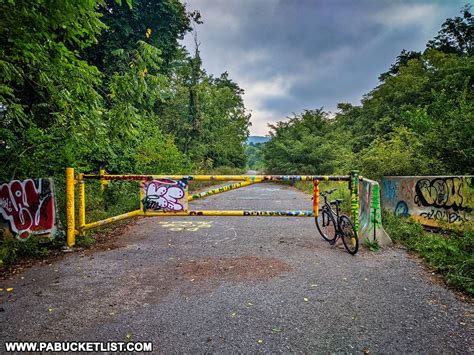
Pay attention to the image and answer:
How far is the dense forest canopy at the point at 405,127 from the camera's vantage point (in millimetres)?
8367

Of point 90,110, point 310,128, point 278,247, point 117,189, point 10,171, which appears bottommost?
point 278,247

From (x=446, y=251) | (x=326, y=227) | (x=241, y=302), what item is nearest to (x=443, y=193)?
(x=446, y=251)

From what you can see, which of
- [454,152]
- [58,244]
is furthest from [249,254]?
[454,152]

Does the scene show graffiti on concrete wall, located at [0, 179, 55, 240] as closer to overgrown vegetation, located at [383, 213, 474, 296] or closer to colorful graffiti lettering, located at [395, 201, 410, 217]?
overgrown vegetation, located at [383, 213, 474, 296]

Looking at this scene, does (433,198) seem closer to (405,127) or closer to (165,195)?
(165,195)

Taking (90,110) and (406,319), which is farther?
(90,110)

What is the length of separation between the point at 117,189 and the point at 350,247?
718 centimetres

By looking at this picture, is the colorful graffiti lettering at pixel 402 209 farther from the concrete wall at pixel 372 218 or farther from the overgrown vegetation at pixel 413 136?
the concrete wall at pixel 372 218

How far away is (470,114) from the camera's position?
790 cm

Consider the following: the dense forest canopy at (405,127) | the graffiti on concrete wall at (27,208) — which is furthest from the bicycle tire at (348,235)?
the graffiti on concrete wall at (27,208)

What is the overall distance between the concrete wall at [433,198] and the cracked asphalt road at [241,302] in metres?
2.14

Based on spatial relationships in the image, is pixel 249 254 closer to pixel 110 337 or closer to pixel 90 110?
pixel 110 337

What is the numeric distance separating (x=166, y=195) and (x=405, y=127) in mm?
12770

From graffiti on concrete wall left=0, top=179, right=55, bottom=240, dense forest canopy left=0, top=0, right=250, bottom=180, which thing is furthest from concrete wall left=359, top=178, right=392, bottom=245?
graffiti on concrete wall left=0, top=179, right=55, bottom=240
